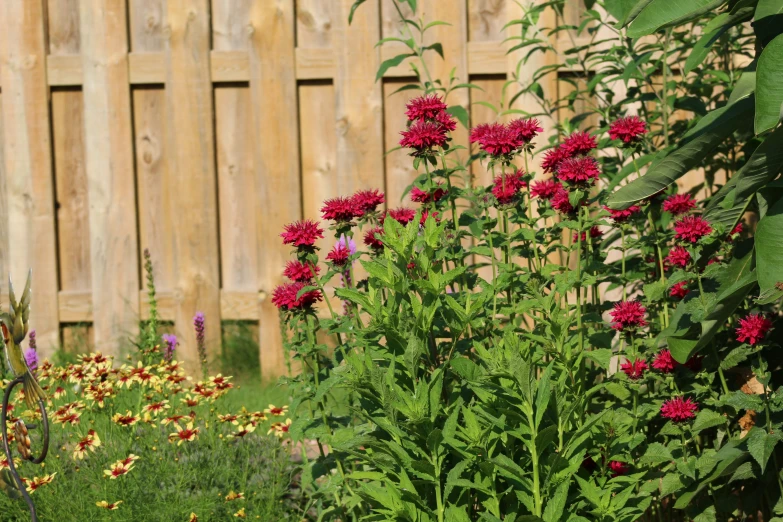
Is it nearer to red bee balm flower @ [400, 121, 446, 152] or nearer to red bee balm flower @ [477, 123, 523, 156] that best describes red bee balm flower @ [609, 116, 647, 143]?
red bee balm flower @ [477, 123, 523, 156]

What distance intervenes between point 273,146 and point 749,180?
10.7 feet

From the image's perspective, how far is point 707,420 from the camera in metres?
2.60

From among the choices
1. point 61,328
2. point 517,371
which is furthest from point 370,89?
point 517,371

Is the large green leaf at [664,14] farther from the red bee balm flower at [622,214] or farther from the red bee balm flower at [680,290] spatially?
the red bee balm flower at [680,290]

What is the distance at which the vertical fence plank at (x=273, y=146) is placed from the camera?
5.21 m

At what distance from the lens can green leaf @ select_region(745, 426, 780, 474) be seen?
7.75ft

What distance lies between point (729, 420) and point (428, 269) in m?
1.05

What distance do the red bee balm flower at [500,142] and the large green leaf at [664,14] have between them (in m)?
0.48

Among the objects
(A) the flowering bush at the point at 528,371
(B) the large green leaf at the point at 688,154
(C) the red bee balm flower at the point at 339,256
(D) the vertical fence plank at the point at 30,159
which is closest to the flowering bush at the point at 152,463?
(A) the flowering bush at the point at 528,371

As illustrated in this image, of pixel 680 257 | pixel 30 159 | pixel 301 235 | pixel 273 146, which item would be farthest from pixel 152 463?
pixel 30 159

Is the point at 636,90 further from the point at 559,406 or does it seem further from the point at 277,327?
the point at 277,327

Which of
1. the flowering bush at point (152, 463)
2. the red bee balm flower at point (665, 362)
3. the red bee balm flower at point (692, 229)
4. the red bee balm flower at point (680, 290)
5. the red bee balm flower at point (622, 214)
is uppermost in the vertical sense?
the red bee balm flower at point (622, 214)

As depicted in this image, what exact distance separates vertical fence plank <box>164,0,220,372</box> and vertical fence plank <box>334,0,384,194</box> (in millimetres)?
732

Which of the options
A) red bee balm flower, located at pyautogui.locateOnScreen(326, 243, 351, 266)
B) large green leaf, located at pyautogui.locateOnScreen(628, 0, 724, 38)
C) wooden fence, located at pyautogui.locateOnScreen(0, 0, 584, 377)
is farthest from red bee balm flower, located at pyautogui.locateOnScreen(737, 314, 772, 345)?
wooden fence, located at pyautogui.locateOnScreen(0, 0, 584, 377)
